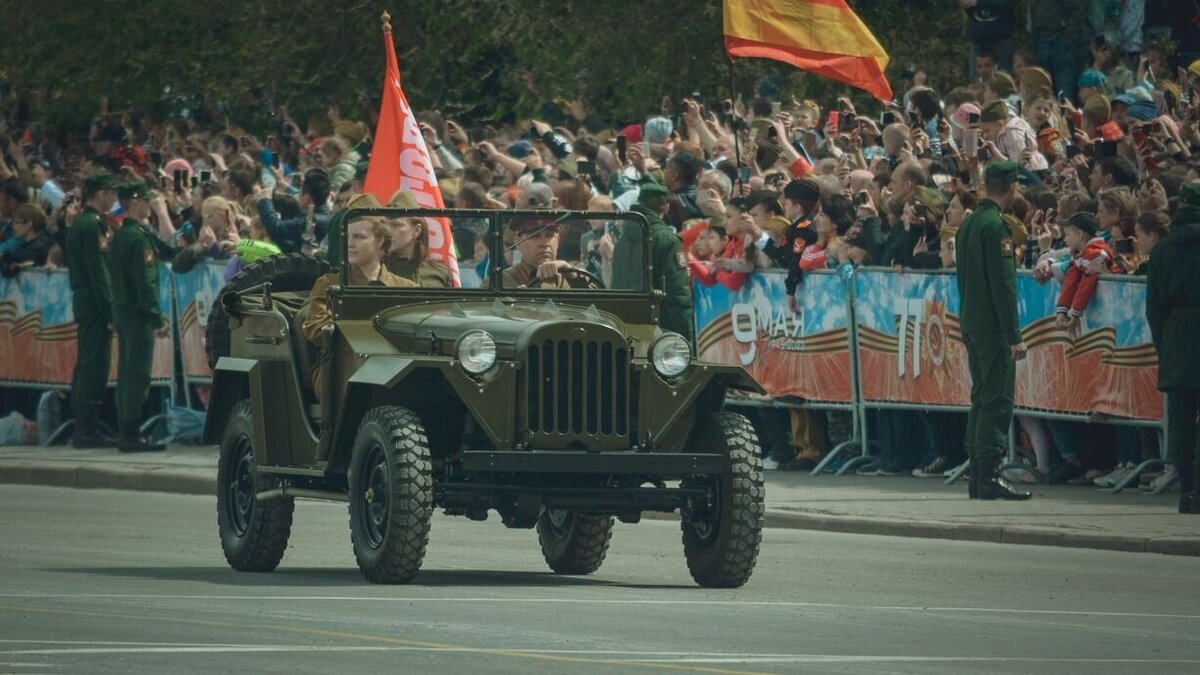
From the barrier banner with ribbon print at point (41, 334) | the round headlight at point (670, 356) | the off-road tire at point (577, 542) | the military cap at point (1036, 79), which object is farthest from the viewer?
the barrier banner with ribbon print at point (41, 334)

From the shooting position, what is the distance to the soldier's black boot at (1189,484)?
1705 cm

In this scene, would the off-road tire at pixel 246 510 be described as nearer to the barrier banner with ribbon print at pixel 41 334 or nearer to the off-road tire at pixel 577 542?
the off-road tire at pixel 577 542

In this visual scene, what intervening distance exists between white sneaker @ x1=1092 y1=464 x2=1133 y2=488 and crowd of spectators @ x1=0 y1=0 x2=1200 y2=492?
3cm

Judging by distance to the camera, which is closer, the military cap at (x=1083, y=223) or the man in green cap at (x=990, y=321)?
the man in green cap at (x=990, y=321)

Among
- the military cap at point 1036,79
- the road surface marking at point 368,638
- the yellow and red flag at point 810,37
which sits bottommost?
the road surface marking at point 368,638

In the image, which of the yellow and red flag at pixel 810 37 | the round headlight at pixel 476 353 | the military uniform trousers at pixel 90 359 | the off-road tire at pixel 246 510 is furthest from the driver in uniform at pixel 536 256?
the military uniform trousers at pixel 90 359

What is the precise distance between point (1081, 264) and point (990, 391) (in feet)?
3.34

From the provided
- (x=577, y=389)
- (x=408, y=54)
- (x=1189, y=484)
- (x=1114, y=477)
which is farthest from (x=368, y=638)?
(x=408, y=54)

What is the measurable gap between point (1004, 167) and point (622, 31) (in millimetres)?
12385

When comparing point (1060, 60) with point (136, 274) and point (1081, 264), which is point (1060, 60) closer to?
point (1081, 264)

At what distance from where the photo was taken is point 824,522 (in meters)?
17.7

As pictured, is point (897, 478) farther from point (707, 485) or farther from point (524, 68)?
point (524, 68)

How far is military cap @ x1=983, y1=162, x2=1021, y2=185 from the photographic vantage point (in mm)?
18094

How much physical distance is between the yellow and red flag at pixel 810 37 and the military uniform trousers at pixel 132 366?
5505mm
